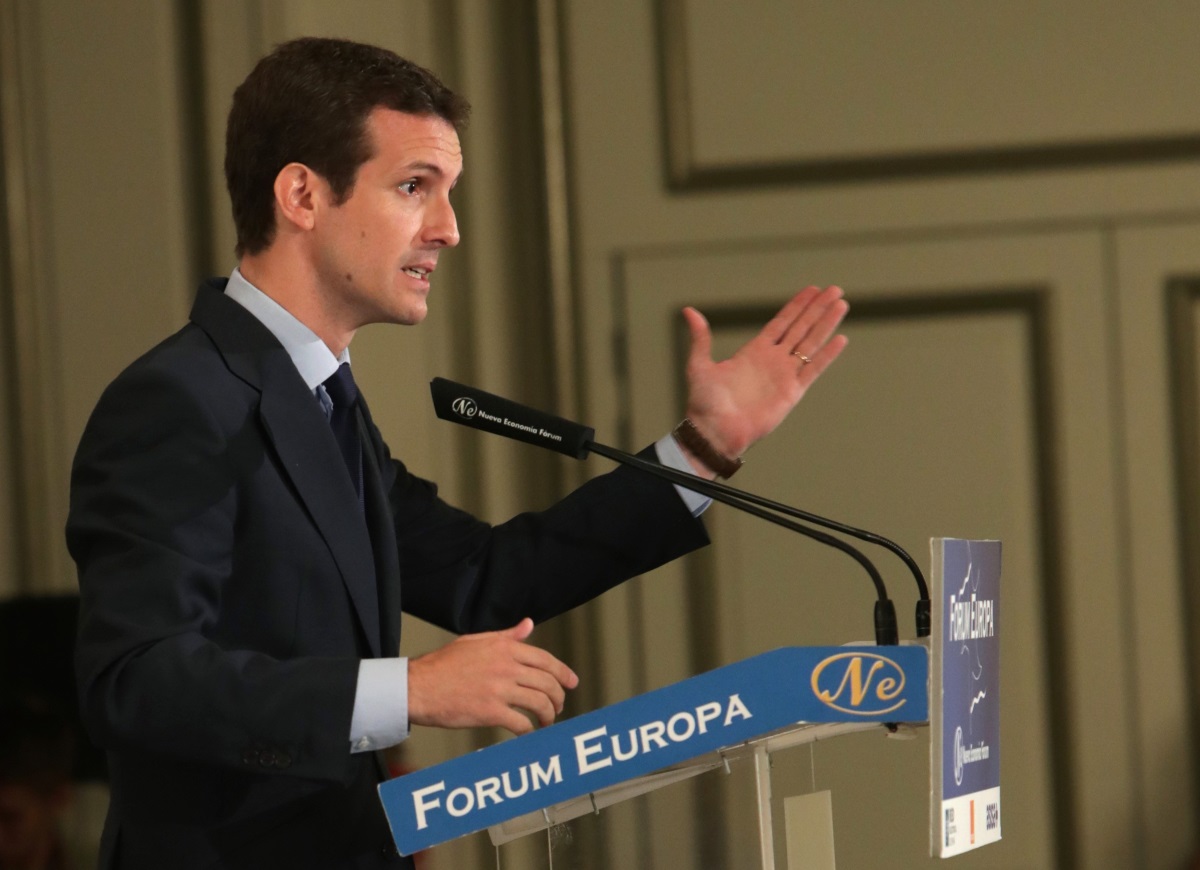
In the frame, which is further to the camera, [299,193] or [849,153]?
[849,153]

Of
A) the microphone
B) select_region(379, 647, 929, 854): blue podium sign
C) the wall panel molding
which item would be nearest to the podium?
select_region(379, 647, 929, 854): blue podium sign

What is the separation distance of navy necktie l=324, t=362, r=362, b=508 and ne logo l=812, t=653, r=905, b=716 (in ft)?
1.73

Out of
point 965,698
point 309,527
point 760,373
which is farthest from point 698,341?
point 965,698

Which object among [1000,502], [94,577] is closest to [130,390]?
[94,577]

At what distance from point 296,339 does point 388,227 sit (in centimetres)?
14

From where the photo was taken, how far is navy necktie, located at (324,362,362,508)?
1.45 meters

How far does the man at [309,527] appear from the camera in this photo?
112cm

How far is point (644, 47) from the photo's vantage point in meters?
2.79

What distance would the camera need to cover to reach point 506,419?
1.42 meters

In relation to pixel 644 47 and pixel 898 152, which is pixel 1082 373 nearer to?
pixel 898 152

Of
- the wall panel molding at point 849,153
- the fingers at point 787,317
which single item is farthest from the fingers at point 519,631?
the wall panel molding at point 849,153

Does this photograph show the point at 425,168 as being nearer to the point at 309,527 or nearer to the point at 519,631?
the point at 309,527

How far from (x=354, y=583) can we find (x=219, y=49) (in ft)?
4.94

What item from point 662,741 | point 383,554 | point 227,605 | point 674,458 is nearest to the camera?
point 662,741
